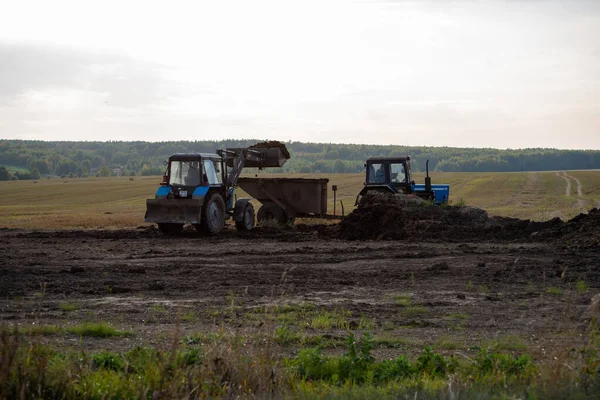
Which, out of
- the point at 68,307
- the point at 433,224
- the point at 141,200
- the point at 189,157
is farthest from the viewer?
the point at 141,200

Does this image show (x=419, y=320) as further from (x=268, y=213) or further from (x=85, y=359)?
(x=268, y=213)

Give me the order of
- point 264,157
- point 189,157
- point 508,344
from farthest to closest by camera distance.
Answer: point 264,157 < point 189,157 < point 508,344

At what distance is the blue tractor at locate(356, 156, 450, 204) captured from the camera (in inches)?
949

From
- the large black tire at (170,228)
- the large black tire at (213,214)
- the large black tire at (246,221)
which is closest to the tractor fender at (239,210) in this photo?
the large black tire at (246,221)

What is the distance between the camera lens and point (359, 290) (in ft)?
38.6

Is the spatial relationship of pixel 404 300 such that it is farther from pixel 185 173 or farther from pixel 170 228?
pixel 170 228

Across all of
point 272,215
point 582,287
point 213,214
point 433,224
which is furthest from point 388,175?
point 582,287

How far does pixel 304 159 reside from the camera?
128125 mm

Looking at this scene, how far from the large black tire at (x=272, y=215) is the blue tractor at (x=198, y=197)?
1.38 meters

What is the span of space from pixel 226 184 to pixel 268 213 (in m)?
2.60

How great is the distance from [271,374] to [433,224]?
1515cm

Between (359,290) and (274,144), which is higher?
(274,144)

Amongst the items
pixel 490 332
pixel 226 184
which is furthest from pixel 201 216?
pixel 490 332

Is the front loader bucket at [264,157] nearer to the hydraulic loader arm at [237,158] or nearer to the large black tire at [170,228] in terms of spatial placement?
the hydraulic loader arm at [237,158]
